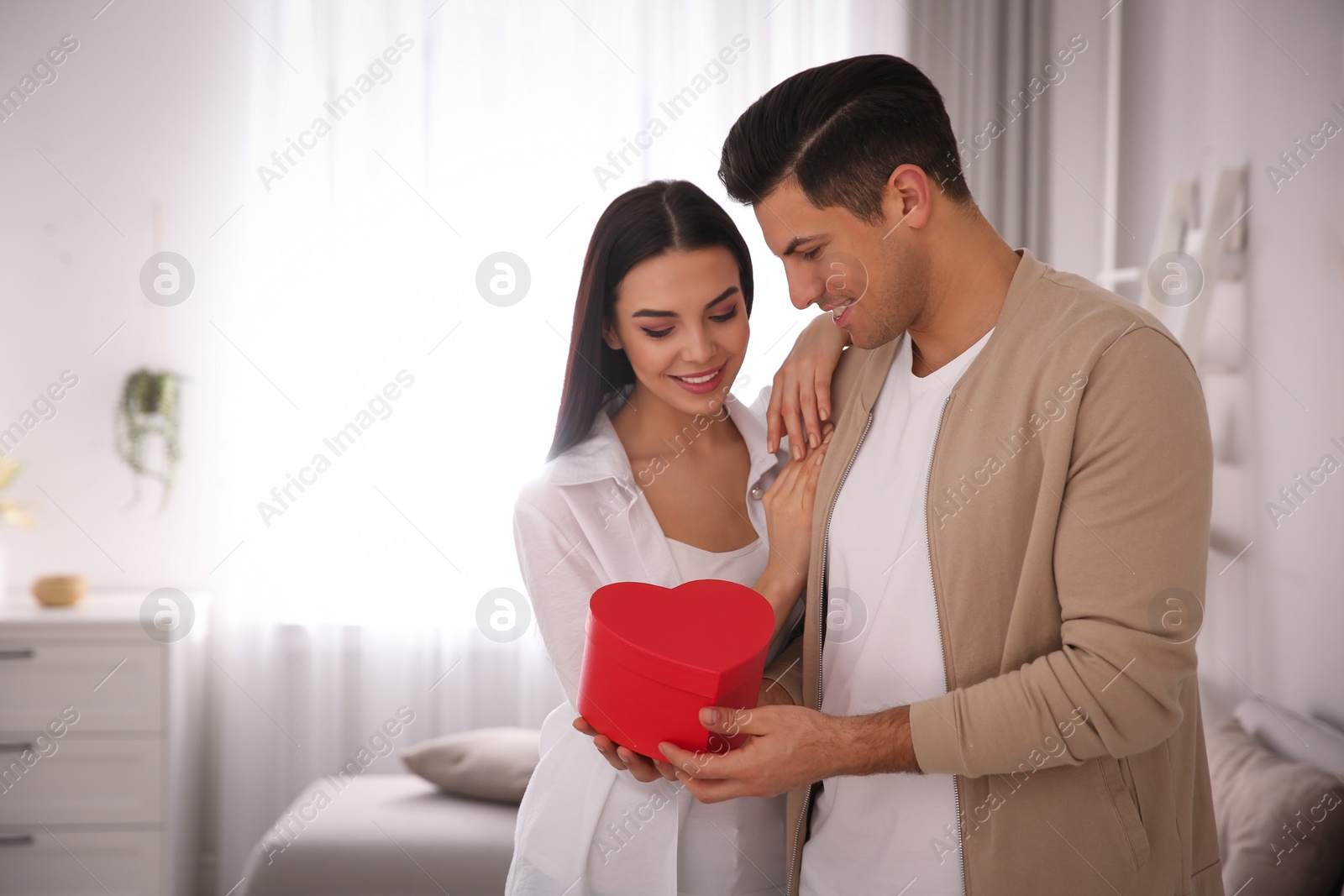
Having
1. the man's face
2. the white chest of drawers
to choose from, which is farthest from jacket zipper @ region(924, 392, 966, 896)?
the white chest of drawers

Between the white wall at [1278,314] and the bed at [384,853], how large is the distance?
1.77 meters

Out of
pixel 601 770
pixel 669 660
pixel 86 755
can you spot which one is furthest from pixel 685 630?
pixel 86 755

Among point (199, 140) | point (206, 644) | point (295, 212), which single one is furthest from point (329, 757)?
point (199, 140)

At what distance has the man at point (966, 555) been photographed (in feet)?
3.14

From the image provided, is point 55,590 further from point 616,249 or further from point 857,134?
point 857,134

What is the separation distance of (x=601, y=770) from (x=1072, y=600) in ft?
2.29

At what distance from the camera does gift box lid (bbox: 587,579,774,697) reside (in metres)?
1.04

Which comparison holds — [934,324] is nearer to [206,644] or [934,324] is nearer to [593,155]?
[593,155]

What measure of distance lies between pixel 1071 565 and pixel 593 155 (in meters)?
2.61

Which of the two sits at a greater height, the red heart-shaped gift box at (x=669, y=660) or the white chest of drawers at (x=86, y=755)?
the red heart-shaped gift box at (x=669, y=660)

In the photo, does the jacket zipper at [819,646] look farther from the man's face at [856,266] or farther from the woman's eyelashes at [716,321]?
the woman's eyelashes at [716,321]

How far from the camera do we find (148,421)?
3158 millimetres

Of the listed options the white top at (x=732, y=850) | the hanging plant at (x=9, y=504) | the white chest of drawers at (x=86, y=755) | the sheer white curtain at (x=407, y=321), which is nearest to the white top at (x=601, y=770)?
the white top at (x=732, y=850)

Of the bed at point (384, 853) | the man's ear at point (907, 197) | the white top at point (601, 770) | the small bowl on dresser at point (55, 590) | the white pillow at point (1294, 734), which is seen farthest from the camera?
the small bowl on dresser at point (55, 590)
